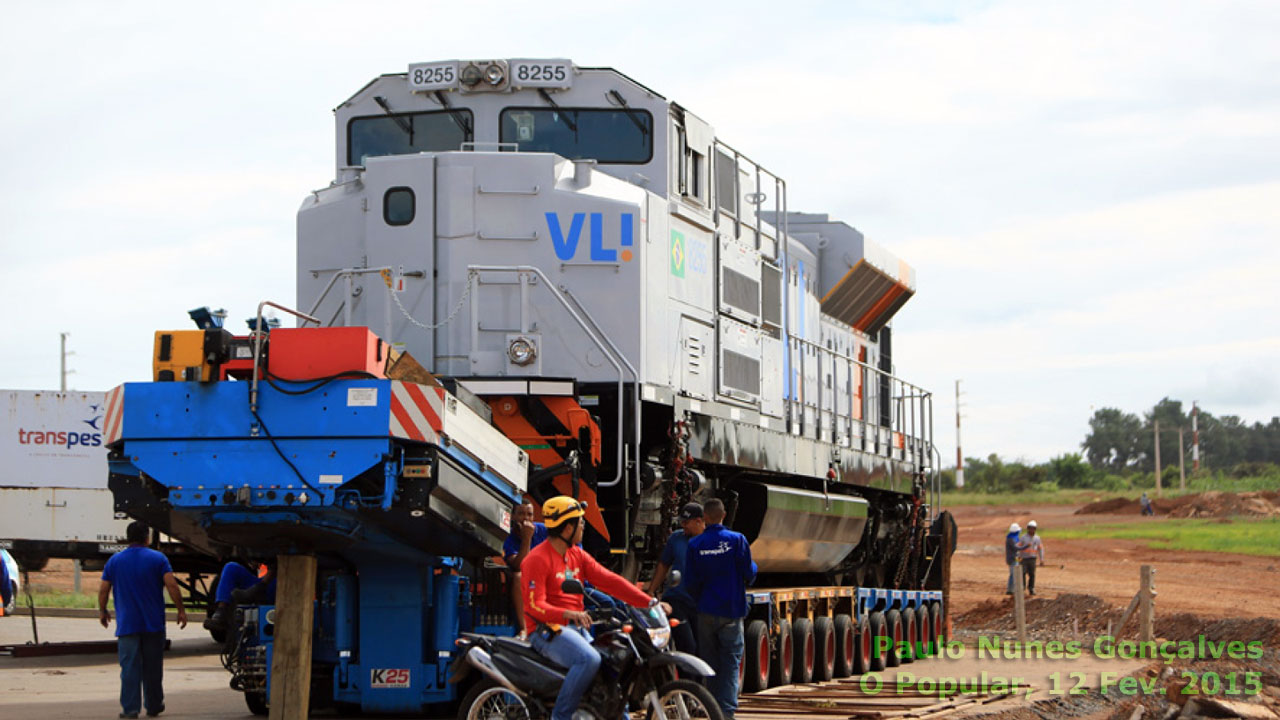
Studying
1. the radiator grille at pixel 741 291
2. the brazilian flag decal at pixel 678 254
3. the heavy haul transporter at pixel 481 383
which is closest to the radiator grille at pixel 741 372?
the heavy haul transporter at pixel 481 383

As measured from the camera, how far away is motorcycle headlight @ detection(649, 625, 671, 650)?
9719mm

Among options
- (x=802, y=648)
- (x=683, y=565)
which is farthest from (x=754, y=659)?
(x=683, y=565)

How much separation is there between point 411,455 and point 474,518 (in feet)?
2.85

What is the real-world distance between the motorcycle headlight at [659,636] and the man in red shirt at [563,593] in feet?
0.54

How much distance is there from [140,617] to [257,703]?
3.68 feet

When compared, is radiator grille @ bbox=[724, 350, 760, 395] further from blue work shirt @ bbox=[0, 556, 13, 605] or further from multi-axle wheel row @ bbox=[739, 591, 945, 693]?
blue work shirt @ bbox=[0, 556, 13, 605]

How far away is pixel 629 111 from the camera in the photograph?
1405 centimetres

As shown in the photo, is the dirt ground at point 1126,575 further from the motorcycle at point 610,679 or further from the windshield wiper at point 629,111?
the motorcycle at point 610,679

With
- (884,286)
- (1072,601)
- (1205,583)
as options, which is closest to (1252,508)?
(1205,583)

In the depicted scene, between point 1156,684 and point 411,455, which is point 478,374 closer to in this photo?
point 411,455

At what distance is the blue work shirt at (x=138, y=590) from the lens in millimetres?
12719

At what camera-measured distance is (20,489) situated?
22531 millimetres

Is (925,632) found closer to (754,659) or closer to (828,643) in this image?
(828,643)

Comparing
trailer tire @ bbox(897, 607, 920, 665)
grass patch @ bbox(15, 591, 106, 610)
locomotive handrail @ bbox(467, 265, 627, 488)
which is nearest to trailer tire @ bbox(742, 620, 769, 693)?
locomotive handrail @ bbox(467, 265, 627, 488)
